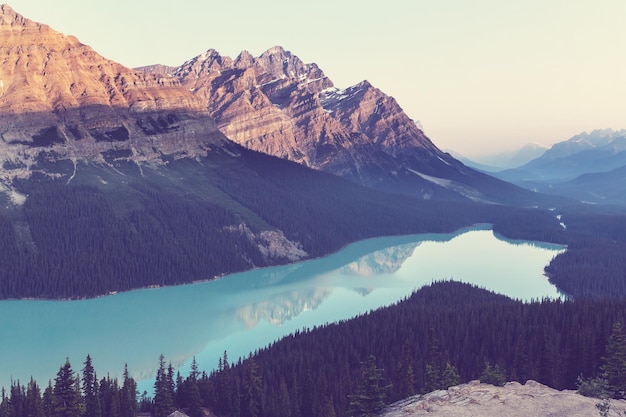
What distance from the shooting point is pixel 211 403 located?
3140 inches

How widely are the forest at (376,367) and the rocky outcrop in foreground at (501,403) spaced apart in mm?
5262

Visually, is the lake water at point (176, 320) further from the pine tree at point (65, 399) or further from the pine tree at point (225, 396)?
the pine tree at point (65, 399)

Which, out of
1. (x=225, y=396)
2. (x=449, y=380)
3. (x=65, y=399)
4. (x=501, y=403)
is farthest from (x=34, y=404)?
(x=501, y=403)

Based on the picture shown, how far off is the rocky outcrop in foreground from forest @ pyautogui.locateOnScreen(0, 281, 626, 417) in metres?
5.26

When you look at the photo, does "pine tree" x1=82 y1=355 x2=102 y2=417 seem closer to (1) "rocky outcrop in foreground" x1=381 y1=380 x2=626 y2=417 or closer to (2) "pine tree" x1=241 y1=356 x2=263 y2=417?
(2) "pine tree" x1=241 y1=356 x2=263 y2=417

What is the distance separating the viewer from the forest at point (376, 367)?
68.8 metres

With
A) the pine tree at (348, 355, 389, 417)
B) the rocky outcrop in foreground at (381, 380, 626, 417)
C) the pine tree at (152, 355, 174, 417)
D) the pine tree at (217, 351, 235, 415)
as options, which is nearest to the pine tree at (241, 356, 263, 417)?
the pine tree at (217, 351, 235, 415)

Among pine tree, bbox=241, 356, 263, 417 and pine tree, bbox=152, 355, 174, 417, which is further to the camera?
pine tree, bbox=241, 356, 263, 417

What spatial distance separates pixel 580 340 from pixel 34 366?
312 feet

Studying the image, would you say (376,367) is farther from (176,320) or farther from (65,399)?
(176,320)

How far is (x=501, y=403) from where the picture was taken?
5197 centimetres

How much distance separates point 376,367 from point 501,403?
36851mm

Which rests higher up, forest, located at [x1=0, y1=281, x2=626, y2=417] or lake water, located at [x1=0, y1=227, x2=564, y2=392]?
forest, located at [x1=0, y1=281, x2=626, y2=417]

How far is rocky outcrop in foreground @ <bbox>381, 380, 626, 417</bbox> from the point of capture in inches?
1934
